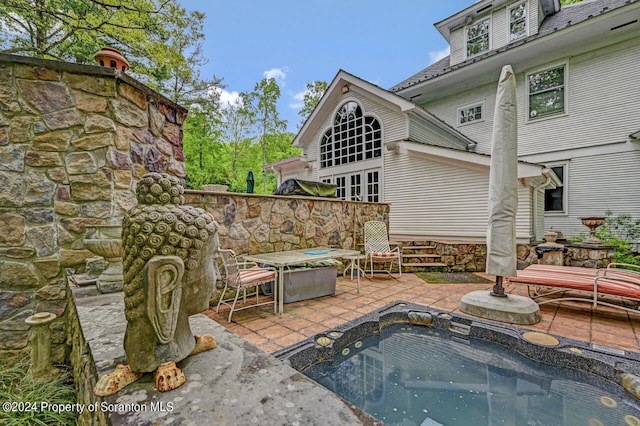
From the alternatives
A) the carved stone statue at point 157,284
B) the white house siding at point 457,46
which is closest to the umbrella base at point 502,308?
the carved stone statue at point 157,284

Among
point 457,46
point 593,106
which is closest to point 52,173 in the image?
point 593,106

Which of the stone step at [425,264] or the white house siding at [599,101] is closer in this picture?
the stone step at [425,264]

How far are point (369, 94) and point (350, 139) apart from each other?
5.26ft

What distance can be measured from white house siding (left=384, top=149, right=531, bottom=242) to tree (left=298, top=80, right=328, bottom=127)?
1122cm

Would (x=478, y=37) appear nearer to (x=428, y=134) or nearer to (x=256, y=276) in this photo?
(x=428, y=134)

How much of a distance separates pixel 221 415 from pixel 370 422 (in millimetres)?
486

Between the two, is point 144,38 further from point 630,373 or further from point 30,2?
point 630,373

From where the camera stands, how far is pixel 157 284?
979 millimetres

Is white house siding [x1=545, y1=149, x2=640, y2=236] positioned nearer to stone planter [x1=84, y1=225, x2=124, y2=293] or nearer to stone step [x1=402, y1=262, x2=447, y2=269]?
stone step [x1=402, y1=262, x2=447, y2=269]

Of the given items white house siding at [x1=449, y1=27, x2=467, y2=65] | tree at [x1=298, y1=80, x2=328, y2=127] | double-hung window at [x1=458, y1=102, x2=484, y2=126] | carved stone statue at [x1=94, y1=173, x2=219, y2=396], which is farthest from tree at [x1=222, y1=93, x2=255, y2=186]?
carved stone statue at [x1=94, y1=173, x2=219, y2=396]

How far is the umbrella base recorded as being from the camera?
3.20 m

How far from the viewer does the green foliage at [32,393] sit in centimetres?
157

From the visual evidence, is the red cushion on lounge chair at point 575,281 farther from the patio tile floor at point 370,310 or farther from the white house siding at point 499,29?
the white house siding at point 499,29

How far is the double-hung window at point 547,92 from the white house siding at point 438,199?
386 cm
